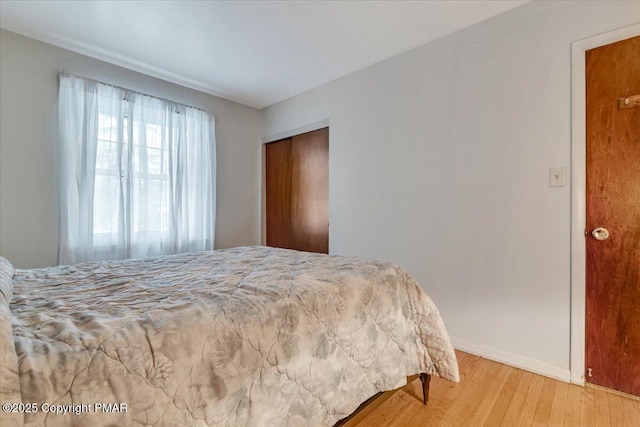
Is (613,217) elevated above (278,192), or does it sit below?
below

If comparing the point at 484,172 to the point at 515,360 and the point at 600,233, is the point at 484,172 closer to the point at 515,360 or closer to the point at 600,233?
the point at 600,233

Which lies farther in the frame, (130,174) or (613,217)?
(130,174)

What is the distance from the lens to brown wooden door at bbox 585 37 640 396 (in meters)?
1.58

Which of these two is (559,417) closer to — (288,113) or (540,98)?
(540,98)

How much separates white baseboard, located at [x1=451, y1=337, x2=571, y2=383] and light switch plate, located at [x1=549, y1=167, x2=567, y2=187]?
1.12m

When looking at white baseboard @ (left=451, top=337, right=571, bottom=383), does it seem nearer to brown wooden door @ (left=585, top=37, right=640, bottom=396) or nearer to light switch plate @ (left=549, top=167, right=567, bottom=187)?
brown wooden door @ (left=585, top=37, right=640, bottom=396)

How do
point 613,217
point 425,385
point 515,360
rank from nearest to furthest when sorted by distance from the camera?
point 425,385 < point 613,217 < point 515,360

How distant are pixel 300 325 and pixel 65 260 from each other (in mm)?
2464

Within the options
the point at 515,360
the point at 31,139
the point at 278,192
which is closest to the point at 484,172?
the point at 515,360

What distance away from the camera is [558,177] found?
1.79m

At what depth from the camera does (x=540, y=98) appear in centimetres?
185

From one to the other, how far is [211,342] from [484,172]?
2060mm

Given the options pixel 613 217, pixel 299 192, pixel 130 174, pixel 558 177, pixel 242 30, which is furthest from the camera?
pixel 299 192

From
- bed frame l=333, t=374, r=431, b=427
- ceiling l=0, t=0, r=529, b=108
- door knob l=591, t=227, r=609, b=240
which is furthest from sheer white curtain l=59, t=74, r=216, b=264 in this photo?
door knob l=591, t=227, r=609, b=240
